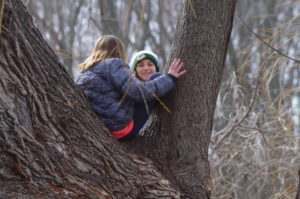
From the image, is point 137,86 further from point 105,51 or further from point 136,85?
point 105,51

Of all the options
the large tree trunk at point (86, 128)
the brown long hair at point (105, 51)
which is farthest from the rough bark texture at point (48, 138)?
the brown long hair at point (105, 51)

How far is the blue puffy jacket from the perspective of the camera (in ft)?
9.64

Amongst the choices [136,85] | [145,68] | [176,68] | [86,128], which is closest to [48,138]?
[86,128]

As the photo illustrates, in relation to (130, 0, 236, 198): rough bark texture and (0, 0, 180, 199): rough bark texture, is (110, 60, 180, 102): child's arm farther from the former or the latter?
(0, 0, 180, 199): rough bark texture

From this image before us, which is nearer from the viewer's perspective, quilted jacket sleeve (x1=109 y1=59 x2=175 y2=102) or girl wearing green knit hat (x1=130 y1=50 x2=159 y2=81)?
quilted jacket sleeve (x1=109 y1=59 x2=175 y2=102)

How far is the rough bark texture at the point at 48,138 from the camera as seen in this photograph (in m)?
2.24

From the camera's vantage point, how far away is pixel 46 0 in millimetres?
13875

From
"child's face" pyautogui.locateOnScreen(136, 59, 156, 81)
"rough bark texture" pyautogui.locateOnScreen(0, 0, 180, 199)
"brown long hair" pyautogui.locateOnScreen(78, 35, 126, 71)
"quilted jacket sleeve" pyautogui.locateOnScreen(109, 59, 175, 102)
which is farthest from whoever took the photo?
"child's face" pyautogui.locateOnScreen(136, 59, 156, 81)

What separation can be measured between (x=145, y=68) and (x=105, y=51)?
1.75 ft

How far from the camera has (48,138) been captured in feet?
7.88

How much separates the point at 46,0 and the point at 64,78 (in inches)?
Result: 465

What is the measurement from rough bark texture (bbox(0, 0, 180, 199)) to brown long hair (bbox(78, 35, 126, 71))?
1.64 ft

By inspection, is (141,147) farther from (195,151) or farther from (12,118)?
(12,118)

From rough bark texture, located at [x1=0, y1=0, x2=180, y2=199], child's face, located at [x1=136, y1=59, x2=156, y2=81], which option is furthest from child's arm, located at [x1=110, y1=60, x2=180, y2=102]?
child's face, located at [x1=136, y1=59, x2=156, y2=81]
